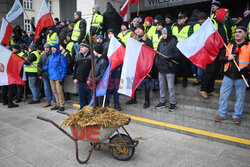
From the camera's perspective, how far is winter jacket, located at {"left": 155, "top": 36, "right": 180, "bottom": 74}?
5.30 metres

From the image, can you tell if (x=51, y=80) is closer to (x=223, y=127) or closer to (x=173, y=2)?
(x=223, y=127)

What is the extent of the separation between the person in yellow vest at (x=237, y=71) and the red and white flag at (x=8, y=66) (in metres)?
6.29

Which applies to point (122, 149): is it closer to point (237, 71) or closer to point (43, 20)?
point (237, 71)

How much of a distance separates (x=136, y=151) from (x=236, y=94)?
252 cm

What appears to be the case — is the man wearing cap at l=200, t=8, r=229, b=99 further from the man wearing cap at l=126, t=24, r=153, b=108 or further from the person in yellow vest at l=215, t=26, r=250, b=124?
the man wearing cap at l=126, t=24, r=153, b=108

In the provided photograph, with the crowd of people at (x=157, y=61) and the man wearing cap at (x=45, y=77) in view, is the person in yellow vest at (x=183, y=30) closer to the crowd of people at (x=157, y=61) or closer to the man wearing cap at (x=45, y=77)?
the crowd of people at (x=157, y=61)

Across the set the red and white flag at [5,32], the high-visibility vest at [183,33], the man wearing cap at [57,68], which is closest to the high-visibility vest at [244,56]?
the high-visibility vest at [183,33]

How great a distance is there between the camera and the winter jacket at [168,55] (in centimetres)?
530

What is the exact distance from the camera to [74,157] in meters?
3.57

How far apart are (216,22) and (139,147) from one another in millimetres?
3944

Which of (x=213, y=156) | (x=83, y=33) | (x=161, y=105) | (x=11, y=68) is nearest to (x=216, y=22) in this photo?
(x=161, y=105)

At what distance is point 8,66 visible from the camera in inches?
259

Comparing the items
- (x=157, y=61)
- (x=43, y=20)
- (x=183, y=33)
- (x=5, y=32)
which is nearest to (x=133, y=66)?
(x=157, y=61)

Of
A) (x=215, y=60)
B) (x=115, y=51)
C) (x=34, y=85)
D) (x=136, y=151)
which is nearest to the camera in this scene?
(x=136, y=151)
